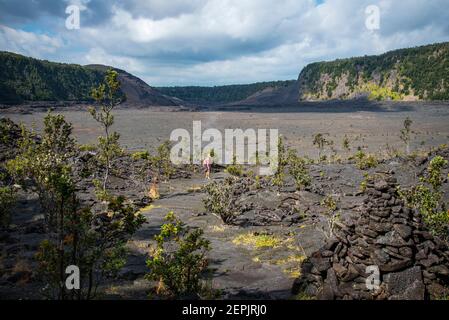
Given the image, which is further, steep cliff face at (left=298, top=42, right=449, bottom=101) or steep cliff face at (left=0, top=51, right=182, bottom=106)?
steep cliff face at (left=298, top=42, right=449, bottom=101)

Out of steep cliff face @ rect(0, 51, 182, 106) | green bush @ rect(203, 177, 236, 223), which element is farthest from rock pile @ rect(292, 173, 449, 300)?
steep cliff face @ rect(0, 51, 182, 106)

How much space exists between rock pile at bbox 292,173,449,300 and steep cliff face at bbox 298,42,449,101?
434 feet

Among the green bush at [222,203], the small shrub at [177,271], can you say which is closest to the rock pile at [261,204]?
the green bush at [222,203]

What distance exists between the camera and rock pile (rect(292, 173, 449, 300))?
1191 centimetres

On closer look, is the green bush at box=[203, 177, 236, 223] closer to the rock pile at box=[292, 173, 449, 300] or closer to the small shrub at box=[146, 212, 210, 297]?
the small shrub at box=[146, 212, 210, 297]

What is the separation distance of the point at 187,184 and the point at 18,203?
14.7m

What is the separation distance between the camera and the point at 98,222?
22031 millimetres

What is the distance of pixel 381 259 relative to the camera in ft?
40.4

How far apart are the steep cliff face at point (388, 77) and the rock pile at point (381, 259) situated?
132m

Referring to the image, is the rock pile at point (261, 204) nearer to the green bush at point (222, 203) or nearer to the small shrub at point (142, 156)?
the green bush at point (222, 203)

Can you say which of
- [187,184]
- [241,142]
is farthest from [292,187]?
[241,142]

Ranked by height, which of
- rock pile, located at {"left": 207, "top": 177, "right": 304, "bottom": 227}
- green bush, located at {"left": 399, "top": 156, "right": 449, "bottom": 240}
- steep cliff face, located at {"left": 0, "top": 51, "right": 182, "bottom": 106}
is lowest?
rock pile, located at {"left": 207, "top": 177, "right": 304, "bottom": 227}

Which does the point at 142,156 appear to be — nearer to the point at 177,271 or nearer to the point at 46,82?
the point at 177,271

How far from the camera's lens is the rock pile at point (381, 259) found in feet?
39.1
